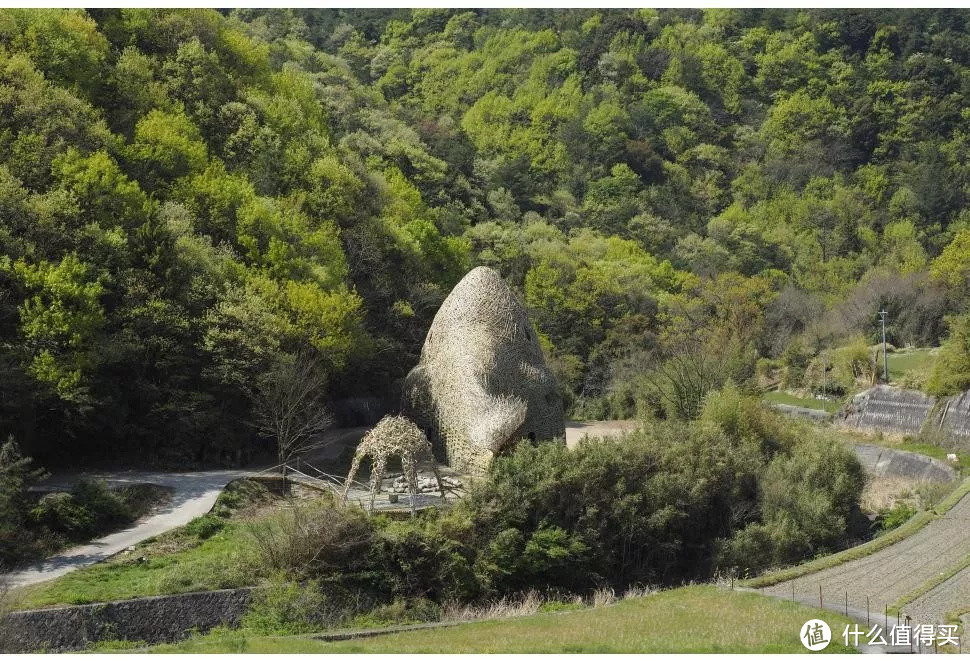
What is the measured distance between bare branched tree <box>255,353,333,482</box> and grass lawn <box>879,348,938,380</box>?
2701cm

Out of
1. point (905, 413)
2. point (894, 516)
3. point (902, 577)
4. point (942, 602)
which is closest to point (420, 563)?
point (902, 577)

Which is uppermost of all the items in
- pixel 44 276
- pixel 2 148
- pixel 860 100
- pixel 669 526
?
pixel 860 100

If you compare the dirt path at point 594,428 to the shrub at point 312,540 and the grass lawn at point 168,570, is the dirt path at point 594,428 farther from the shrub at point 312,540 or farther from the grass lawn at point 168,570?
the grass lawn at point 168,570

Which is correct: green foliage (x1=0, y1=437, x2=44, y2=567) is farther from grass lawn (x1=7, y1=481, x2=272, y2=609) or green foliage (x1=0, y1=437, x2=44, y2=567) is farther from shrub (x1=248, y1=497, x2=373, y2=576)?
shrub (x1=248, y1=497, x2=373, y2=576)

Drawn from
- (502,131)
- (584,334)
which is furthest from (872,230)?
(584,334)

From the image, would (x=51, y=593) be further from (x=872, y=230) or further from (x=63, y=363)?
(x=872, y=230)

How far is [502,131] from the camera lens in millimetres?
101250

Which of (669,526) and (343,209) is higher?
(343,209)

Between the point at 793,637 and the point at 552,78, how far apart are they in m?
97.2

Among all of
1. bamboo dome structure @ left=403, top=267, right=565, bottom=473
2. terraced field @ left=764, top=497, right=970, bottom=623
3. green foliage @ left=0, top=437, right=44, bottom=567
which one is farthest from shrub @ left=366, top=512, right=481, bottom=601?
green foliage @ left=0, top=437, right=44, bottom=567

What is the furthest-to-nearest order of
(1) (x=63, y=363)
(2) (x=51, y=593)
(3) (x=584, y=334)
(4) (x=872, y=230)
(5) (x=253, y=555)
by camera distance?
(4) (x=872, y=230), (3) (x=584, y=334), (1) (x=63, y=363), (5) (x=253, y=555), (2) (x=51, y=593)

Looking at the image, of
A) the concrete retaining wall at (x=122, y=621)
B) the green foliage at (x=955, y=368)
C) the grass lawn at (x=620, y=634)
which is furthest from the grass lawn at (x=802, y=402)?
the concrete retaining wall at (x=122, y=621)

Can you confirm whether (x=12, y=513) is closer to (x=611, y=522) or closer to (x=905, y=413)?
(x=611, y=522)

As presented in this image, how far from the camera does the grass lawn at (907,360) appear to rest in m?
50.5
